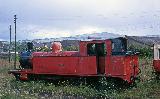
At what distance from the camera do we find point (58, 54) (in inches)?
876

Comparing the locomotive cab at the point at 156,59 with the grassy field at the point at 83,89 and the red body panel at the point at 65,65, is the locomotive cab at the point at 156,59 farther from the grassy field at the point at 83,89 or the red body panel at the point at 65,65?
the red body panel at the point at 65,65

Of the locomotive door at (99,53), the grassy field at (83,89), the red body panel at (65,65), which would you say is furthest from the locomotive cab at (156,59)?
the red body panel at (65,65)

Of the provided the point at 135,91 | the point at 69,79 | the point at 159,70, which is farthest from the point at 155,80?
the point at 69,79

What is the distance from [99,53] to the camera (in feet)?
67.3

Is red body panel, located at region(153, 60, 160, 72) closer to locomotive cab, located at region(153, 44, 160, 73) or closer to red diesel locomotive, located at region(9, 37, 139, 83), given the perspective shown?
locomotive cab, located at region(153, 44, 160, 73)

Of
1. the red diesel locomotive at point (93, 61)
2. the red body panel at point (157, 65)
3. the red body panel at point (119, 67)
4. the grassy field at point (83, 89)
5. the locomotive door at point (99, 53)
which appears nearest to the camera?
the grassy field at point (83, 89)

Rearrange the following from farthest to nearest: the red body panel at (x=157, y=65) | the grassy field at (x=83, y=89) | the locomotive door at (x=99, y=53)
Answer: the red body panel at (x=157, y=65)
the locomotive door at (x=99, y=53)
the grassy field at (x=83, y=89)

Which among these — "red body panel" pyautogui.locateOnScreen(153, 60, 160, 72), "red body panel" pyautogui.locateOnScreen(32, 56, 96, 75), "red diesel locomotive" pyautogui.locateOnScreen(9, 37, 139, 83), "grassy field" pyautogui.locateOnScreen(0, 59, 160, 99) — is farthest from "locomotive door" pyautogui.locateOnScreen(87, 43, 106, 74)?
"red body panel" pyautogui.locateOnScreen(153, 60, 160, 72)

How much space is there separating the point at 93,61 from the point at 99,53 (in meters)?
0.61

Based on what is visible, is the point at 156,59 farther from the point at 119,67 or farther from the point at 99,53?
the point at 119,67

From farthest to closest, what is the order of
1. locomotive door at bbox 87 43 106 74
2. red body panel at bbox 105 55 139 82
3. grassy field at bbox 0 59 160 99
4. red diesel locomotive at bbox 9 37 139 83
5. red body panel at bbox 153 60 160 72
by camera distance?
red body panel at bbox 153 60 160 72 → locomotive door at bbox 87 43 106 74 → red diesel locomotive at bbox 9 37 139 83 → red body panel at bbox 105 55 139 82 → grassy field at bbox 0 59 160 99

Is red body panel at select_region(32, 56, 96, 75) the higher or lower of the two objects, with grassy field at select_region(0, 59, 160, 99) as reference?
higher

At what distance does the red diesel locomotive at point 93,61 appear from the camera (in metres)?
19.7

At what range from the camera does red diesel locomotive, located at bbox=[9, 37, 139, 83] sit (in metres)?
19.7
